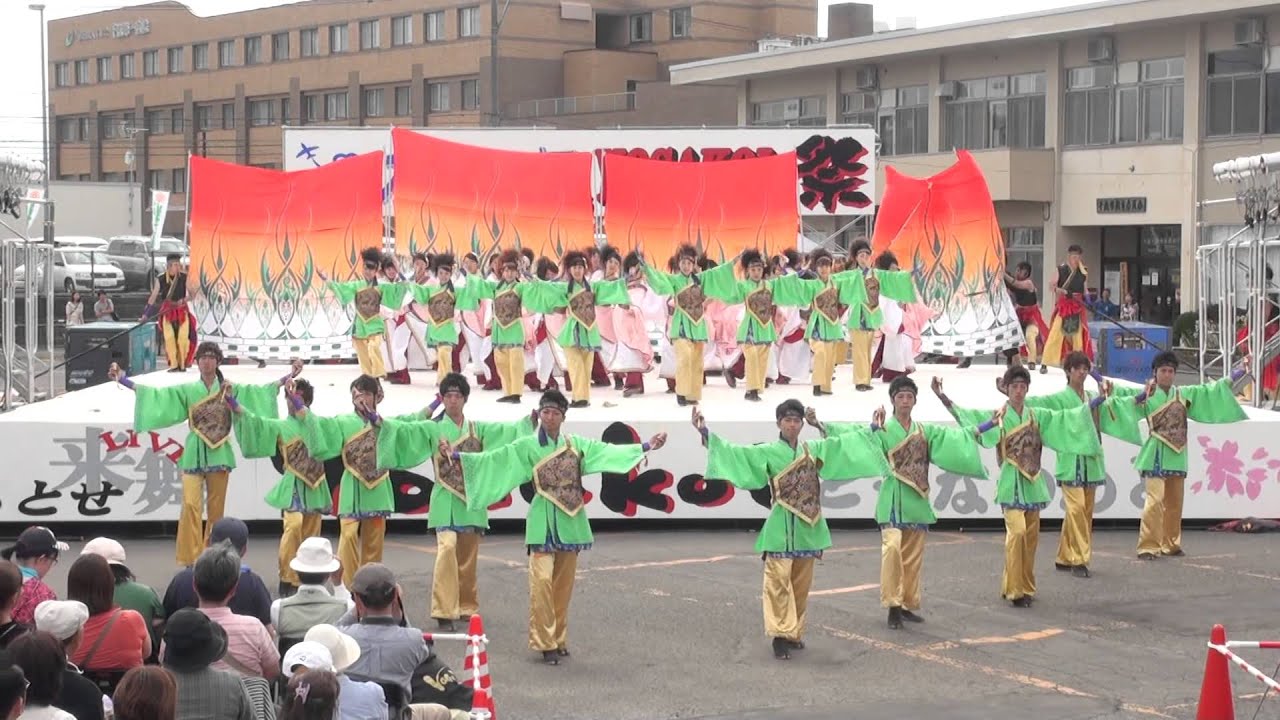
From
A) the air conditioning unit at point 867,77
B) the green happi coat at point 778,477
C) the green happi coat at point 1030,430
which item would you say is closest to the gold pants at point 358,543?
the green happi coat at point 778,477

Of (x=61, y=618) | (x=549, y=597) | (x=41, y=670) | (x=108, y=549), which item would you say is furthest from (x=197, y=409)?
(x=41, y=670)

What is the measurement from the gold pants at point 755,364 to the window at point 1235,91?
16888 millimetres

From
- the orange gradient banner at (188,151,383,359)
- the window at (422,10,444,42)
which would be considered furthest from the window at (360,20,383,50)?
the orange gradient banner at (188,151,383,359)

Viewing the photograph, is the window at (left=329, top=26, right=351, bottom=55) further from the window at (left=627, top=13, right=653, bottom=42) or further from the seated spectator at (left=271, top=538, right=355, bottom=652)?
the seated spectator at (left=271, top=538, right=355, bottom=652)

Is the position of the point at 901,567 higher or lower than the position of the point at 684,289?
lower

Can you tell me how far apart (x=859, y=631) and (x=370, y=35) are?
4600 centimetres

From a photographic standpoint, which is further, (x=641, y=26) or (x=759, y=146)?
(x=641, y=26)

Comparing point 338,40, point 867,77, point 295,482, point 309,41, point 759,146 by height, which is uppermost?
point 309,41

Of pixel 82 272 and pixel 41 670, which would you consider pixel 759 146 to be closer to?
pixel 41 670

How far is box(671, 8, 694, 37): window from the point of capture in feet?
165

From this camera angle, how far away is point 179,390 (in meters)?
11.9

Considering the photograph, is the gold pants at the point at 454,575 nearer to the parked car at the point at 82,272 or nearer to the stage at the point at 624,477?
the stage at the point at 624,477

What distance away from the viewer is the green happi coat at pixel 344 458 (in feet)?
35.3

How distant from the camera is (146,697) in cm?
473
